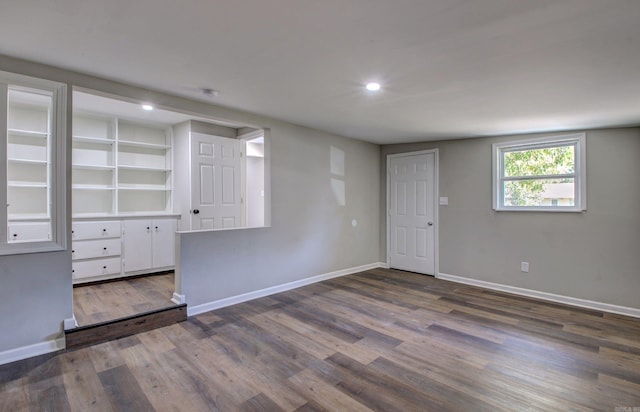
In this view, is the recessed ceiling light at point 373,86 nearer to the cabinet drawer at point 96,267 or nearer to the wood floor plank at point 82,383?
the wood floor plank at point 82,383

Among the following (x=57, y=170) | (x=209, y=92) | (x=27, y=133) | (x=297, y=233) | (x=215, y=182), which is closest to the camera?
(x=57, y=170)

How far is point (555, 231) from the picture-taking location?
13.8 feet

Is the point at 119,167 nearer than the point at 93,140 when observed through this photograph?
No

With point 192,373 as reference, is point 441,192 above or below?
above

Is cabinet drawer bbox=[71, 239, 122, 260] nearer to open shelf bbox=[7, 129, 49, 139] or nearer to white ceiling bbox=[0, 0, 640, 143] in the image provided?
open shelf bbox=[7, 129, 49, 139]

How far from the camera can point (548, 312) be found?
3.71m

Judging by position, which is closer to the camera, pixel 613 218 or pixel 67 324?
pixel 67 324

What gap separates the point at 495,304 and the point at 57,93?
4.96 meters

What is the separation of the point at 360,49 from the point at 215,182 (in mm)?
3263

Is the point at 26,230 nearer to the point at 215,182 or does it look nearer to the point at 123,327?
the point at 123,327

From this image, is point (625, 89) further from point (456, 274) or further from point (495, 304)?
point (456, 274)

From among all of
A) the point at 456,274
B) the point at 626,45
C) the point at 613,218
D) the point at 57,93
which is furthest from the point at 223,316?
the point at 613,218

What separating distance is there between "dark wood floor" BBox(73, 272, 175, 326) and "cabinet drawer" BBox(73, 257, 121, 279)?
0.15 meters

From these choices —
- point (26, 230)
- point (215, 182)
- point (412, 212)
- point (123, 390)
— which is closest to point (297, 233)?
point (215, 182)
